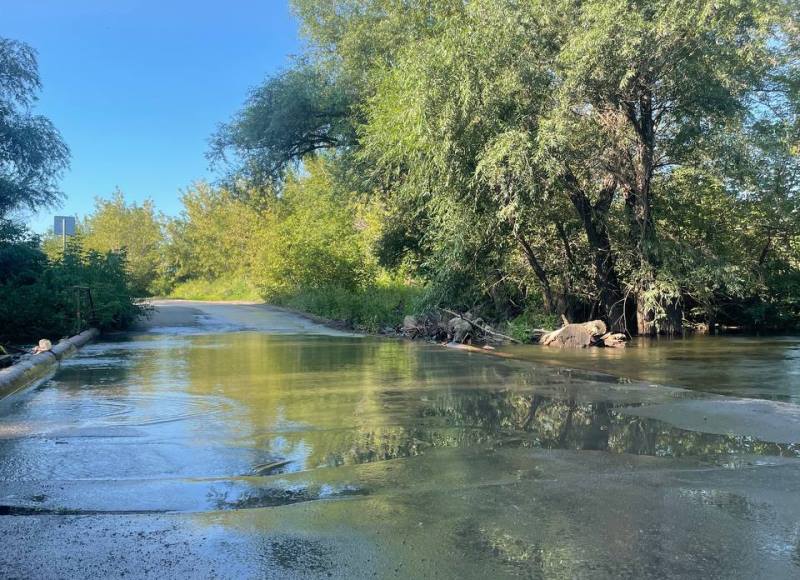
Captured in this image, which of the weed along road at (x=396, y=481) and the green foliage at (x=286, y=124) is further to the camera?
the green foliage at (x=286, y=124)

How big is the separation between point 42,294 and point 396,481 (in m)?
16.1

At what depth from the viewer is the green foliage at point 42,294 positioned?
1788 cm

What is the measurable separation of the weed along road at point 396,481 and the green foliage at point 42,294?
8.98 m

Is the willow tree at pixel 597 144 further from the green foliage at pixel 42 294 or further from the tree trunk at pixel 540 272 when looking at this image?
the green foliage at pixel 42 294

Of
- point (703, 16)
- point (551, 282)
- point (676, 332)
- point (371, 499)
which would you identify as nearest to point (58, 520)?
point (371, 499)

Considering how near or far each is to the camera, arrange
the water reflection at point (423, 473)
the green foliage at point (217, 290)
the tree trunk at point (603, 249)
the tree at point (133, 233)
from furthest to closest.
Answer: the tree at point (133, 233), the green foliage at point (217, 290), the tree trunk at point (603, 249), the water reflection at point (423, 473)

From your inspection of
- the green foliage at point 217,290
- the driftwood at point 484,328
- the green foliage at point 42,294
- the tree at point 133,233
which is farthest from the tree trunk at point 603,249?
the tree at point 133,233

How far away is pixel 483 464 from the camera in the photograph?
19.0 ft

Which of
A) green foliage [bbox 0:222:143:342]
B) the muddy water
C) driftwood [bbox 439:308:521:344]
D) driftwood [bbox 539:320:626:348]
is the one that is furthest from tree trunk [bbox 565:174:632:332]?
green foliage [bbox 0:222:143:342]

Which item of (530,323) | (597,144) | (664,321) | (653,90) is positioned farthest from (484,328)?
(653,90)

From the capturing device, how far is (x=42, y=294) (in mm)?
18281

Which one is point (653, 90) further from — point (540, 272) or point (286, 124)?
point (286, 124)

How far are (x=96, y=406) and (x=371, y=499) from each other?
5163 millimetres

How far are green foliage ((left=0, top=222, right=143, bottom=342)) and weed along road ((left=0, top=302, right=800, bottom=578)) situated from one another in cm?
898
